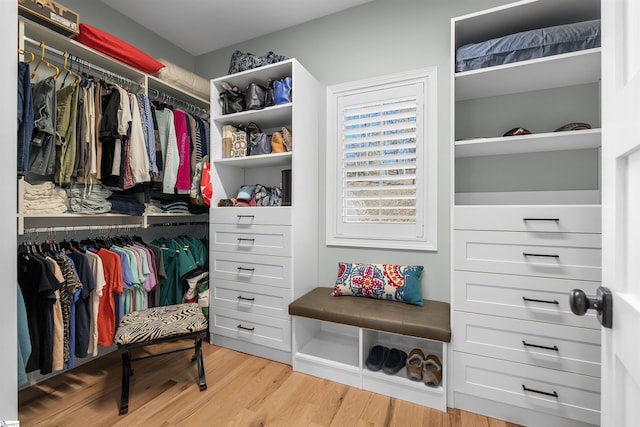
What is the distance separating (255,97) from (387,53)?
1054 millimetres

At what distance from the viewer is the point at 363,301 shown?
2.09m

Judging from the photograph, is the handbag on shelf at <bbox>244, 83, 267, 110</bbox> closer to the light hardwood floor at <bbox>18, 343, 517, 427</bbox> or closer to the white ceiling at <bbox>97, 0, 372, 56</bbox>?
the white ceiling at <bbox>97, 0, 372, 56</bbox>

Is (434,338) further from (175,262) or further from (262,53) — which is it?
(262,53)

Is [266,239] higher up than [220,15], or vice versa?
[220,15]

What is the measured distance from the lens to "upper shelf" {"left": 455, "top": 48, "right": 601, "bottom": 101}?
60.0 inches

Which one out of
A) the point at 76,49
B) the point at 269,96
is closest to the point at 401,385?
the point at 269,96

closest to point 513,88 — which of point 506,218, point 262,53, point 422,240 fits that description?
point 506,218

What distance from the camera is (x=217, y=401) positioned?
5.79 feet

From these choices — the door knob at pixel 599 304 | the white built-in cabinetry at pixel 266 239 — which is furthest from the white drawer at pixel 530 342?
the white built-in cabinetry at pixel 266 239

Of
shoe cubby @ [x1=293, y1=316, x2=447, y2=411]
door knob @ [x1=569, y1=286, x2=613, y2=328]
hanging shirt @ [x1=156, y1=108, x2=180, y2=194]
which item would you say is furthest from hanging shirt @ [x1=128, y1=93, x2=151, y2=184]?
door knob @ [x1=569, y1=286, x2=613, y2=328]

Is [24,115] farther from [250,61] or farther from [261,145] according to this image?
[250,61]

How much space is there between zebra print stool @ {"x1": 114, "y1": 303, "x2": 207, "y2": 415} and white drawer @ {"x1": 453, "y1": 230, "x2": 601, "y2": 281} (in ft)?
5.30

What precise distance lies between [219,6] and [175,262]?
2.06 metres

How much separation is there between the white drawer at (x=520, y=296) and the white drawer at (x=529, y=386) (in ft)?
0.84
